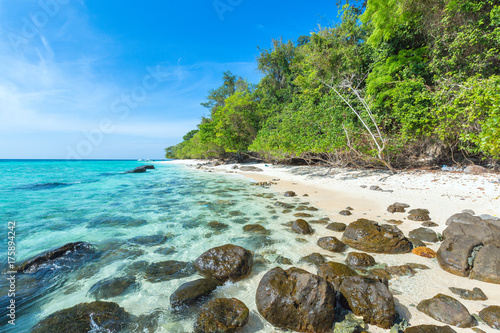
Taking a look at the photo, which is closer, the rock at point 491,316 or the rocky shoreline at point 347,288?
the rock at point 491,316

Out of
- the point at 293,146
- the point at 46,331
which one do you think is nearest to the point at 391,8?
the point at 293,146

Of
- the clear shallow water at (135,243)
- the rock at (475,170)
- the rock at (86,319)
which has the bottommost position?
the clear shallow water at (135,243)

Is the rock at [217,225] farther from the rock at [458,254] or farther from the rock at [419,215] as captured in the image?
the rock at [419,215]

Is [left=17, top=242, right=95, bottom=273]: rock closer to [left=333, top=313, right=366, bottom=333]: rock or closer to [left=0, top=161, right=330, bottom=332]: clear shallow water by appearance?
[left=0, top=161, right=330, bottom=332]: clear shallow water

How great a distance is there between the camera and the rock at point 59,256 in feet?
13.4

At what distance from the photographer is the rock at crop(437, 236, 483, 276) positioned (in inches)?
132

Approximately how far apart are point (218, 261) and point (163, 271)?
124cm

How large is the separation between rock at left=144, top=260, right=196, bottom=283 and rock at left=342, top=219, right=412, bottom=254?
13.0 feet

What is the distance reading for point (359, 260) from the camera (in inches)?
150

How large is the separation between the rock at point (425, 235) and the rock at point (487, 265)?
1438 millimetres

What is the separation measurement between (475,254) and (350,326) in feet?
10.3

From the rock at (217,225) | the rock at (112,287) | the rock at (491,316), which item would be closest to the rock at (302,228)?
the rock at (217,225)

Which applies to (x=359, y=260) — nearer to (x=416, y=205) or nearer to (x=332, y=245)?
(x=332, y=245)

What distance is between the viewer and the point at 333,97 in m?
17.6
